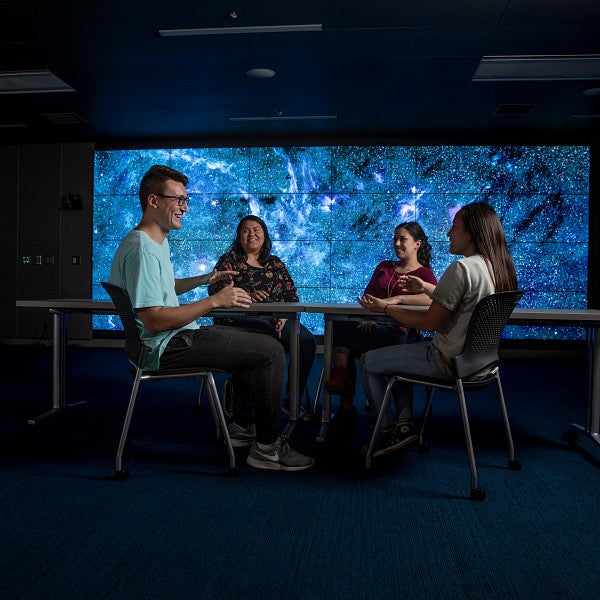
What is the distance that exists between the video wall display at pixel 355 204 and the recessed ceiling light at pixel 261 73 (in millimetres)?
1971

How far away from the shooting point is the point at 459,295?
220cm

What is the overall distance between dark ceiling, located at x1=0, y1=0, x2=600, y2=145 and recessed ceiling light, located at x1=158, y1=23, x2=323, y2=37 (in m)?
0.06

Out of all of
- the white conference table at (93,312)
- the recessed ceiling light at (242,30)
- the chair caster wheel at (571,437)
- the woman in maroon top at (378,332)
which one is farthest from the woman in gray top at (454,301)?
the recessed ceiling light at (242,30)

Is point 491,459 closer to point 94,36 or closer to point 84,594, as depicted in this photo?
point 84,594

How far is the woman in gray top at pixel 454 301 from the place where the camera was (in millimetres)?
2203

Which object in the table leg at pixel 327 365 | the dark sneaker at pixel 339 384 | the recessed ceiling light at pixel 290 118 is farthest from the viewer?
the recessed ceiling light at pixel 290 118

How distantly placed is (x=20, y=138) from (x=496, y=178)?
5.94 m

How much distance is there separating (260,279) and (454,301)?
1.65 m

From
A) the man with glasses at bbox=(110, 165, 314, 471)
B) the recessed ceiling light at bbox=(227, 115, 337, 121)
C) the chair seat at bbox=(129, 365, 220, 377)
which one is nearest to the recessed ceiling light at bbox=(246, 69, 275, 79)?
the recessed ceiling light at bbox=(227, 115, 337, 121)

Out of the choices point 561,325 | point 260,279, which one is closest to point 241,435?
point 260,279

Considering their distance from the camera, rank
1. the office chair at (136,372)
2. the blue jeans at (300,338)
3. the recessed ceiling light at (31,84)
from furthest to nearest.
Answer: the recessed ceiling light at (31,84), the blue jeans at (300,338), the office chair at (136,372)

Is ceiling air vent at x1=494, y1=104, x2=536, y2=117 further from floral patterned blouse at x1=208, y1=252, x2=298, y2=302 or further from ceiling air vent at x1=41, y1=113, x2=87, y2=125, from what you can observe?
ceiling air vent at x1=41, y1=113, x2=87, y2=125

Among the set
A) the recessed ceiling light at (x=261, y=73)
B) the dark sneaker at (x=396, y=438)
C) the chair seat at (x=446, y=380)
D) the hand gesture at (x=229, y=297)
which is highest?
the recessed ceiling light at (x=261, y=73)

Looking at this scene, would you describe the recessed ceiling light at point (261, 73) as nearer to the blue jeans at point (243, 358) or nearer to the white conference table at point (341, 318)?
the white conference table at point (341, 318)
